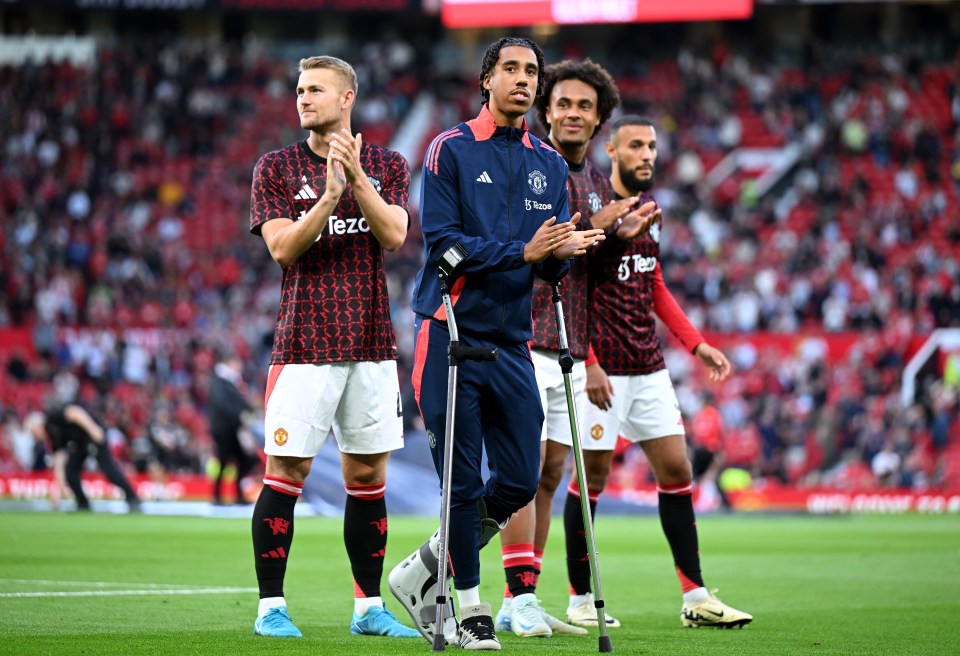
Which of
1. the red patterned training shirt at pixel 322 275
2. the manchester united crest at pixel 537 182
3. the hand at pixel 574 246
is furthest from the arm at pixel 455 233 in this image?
the red patterned training shirt at pixel 322 275

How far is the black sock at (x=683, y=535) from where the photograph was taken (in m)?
7.74

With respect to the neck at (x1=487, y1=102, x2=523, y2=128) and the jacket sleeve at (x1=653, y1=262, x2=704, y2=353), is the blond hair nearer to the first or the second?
the neck at (x1=487, y1=102, x2=523, y2=128)

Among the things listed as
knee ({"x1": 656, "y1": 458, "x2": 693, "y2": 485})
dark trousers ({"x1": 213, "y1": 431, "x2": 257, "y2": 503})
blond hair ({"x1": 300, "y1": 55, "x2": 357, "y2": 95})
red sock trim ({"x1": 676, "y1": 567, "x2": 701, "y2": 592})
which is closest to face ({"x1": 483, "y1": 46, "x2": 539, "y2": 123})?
blond hair ({"x1": 300, "y1": 55, "x2": 357, "y2": 95})

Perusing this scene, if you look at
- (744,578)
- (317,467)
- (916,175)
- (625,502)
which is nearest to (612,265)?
(744,578)

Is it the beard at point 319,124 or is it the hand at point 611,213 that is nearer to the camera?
the beard at point 319,124

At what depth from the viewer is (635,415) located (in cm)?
806

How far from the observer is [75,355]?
97.0 ft

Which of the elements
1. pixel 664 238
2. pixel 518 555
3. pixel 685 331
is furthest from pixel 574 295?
pixel 664 238

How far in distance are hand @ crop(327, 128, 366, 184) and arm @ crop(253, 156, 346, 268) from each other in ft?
0.22

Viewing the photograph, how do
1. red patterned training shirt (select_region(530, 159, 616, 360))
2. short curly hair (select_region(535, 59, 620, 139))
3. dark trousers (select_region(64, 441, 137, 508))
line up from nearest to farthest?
red patterned training shirt (select_region(530, 159, 616, 360)) → short curly hair (select_region(535, 59, 620, 139)) → dark trousers (select_region(64, 441, 137, 508))

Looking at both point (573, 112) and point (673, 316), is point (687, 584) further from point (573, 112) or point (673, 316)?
point (573, 112)

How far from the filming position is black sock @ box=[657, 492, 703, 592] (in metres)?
7.74

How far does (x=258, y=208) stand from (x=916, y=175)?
28.9m

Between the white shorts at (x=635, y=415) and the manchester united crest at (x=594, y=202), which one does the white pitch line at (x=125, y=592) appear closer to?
the white shorts at (x=635, y=415)
